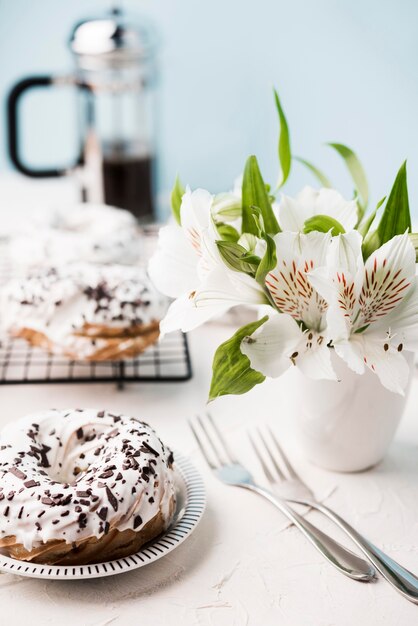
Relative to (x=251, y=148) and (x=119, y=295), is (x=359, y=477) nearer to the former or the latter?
(x=119, y=295)

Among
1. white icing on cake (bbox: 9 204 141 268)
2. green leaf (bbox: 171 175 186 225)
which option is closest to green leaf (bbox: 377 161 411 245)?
green leaf (bbox: 171 175 186 225)

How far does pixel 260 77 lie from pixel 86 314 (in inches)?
63.3

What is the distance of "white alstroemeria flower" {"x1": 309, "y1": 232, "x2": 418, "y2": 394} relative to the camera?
2.43 feet

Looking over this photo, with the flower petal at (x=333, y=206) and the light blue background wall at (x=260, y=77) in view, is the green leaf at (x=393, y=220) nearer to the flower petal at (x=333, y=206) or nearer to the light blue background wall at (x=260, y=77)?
the flower petal at (x=333, y=206)

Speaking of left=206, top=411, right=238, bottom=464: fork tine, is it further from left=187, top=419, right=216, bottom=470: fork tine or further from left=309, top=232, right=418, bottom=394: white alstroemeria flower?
left=309, top=232, right=418, bottom=394: white alstroemeria flower

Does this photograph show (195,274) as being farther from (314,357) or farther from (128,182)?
(128,182)

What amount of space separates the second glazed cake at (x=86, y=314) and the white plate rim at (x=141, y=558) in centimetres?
31

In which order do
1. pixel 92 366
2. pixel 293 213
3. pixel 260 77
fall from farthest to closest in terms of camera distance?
pixel 260 77, pixel 92 366, pixel 293 213

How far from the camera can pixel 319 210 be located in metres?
0.86

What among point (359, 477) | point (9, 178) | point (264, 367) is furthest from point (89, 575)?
point (9, 178)

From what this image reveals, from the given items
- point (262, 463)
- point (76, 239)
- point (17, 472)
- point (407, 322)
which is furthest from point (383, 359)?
point (76, 239)

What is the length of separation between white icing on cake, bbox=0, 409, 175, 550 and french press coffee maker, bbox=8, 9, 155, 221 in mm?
1048

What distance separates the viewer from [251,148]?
273 centimetres

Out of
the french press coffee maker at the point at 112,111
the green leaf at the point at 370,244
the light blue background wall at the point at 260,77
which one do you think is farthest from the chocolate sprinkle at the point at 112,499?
the light blue background wall at the point at 260,77
